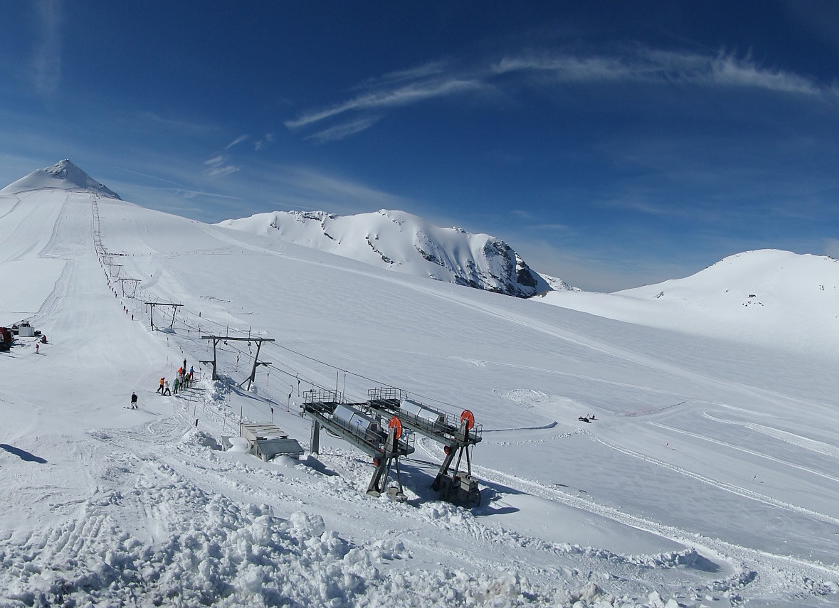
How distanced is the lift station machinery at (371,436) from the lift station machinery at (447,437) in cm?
93

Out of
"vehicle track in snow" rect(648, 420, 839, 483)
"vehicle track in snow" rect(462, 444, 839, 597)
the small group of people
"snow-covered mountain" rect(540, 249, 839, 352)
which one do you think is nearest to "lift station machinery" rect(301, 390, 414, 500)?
"vehicle track in snow" rect(462, 444, 839, 597)

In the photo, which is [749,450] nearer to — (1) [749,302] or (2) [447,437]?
(2) [447,437]

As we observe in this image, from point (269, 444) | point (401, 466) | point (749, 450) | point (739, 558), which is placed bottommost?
point (401, 466)

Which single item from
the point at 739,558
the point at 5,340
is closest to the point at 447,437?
the point at 739,558

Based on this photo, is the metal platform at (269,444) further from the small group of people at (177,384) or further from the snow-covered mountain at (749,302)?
the snow-covered mountain at (749,302)

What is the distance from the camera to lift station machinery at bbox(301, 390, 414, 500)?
1404 centimetres

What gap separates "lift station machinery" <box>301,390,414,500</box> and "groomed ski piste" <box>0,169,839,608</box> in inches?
30.1

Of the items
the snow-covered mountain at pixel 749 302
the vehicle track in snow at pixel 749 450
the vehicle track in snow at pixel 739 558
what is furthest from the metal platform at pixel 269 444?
the snow-covered mountain at pixel 749 302

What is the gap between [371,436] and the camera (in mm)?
14992

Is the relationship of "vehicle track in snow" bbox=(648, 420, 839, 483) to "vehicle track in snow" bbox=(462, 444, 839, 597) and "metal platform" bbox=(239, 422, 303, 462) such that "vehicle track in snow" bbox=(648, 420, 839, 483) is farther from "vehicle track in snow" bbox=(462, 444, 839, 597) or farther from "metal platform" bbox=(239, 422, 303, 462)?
"metal platform" bbox=(239, 422, 303, 462)

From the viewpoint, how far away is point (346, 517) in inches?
454

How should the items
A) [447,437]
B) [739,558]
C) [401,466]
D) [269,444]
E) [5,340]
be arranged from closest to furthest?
1. [739,558]
2. [269,444]
3. [447,437]
4. [401,466]
5. [5,340]

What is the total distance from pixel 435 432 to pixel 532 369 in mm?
22337

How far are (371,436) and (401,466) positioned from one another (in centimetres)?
288
